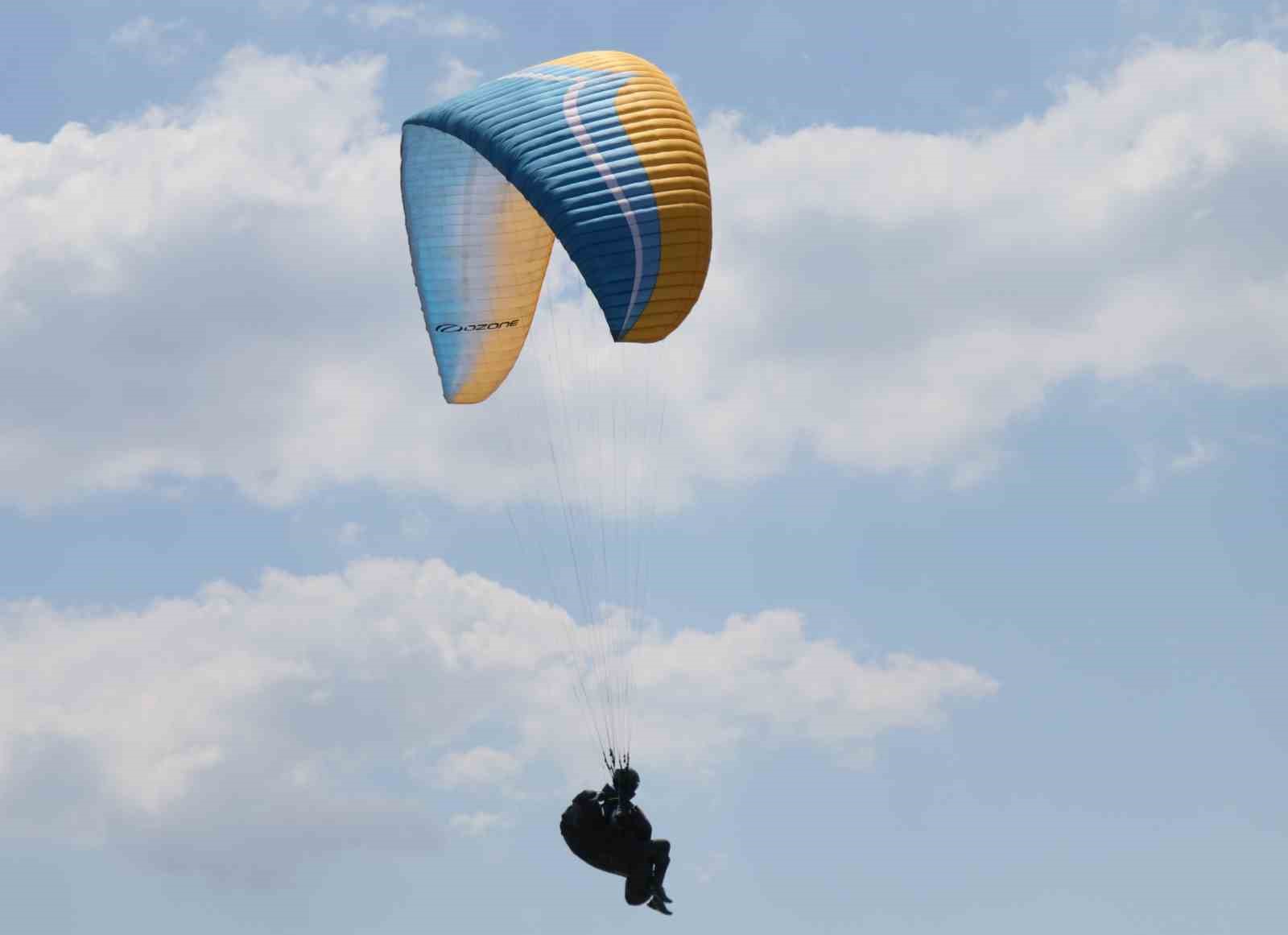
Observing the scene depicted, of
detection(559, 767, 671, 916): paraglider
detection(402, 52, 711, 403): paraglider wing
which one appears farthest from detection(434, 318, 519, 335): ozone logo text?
detection(559, 767, 671, 916): paraglider

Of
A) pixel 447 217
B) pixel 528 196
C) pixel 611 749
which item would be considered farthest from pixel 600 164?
pixel 611 749

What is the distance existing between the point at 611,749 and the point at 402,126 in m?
10.2

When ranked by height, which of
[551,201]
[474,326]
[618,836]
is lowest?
[618,836]

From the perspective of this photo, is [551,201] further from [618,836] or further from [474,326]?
[618,836]

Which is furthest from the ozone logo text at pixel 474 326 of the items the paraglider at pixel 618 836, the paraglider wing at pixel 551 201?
the paraglider at pixel 618 836

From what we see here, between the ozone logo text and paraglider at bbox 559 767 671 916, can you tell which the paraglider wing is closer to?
the ozone logo text

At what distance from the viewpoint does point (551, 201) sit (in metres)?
40.2

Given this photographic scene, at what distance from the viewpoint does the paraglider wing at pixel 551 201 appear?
132ft

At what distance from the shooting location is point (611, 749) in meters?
40.1

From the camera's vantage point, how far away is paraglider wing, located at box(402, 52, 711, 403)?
40.2m

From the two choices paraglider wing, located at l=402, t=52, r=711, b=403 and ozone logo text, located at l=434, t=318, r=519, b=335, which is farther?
ozone logo text, located at l=434, t=318, r=519, b=335

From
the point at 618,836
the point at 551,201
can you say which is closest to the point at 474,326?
the point at 551,201

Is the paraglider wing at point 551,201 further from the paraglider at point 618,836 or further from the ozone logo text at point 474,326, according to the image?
the paraglider at point 618,836

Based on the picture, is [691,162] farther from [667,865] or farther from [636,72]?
[667,865]
